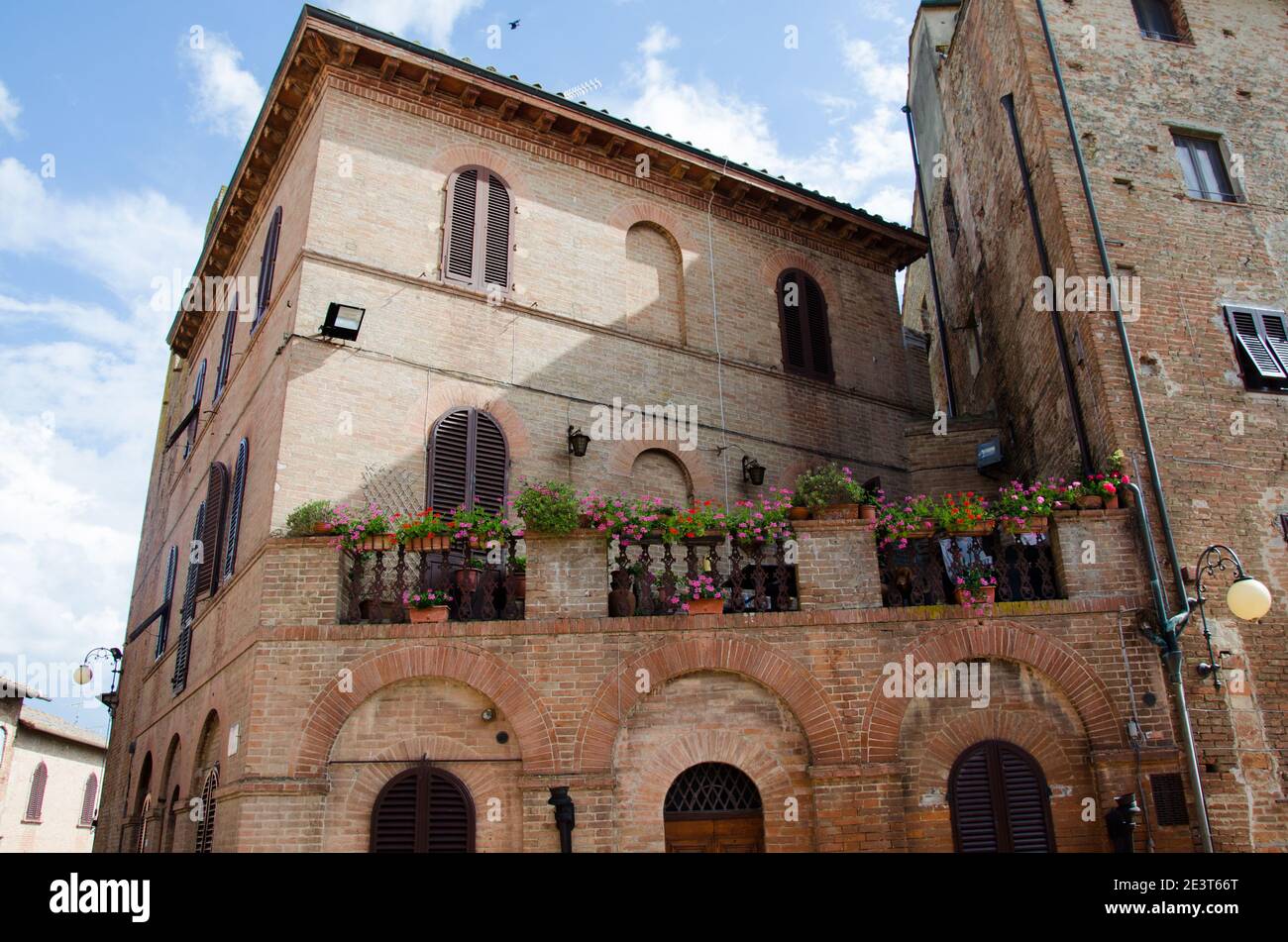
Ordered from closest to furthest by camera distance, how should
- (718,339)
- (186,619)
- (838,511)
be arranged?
(838,511)
(186,619)
(718,339)

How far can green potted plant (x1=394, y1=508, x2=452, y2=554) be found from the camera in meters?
10.9

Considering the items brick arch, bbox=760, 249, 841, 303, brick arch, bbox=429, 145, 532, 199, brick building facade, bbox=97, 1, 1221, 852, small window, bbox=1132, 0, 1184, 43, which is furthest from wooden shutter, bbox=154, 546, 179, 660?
small window, bbox=1132, 0, 1184, 43

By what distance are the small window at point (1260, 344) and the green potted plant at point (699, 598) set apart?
24.4ft

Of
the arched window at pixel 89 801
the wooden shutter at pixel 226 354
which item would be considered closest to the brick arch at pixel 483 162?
the wooden shutter at pixel 226 354

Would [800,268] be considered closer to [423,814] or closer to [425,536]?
[425,536]

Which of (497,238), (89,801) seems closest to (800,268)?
(497,238)

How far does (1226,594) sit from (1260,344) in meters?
3.68

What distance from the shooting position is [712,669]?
10.8 metres

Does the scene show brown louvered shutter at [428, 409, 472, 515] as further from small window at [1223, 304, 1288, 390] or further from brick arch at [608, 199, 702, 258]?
small window at [1223, 304, 1288, 390]

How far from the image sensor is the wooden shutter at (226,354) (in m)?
16.6

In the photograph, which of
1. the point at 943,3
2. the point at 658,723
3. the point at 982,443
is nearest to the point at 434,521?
the point at 658,723

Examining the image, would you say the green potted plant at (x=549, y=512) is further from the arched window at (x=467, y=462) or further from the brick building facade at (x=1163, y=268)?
the brick building facade at (x=1163, y=268)

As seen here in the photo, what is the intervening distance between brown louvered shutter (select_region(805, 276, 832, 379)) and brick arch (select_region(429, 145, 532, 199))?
5037mm

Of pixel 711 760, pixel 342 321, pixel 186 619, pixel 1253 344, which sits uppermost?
pixel 342 321
